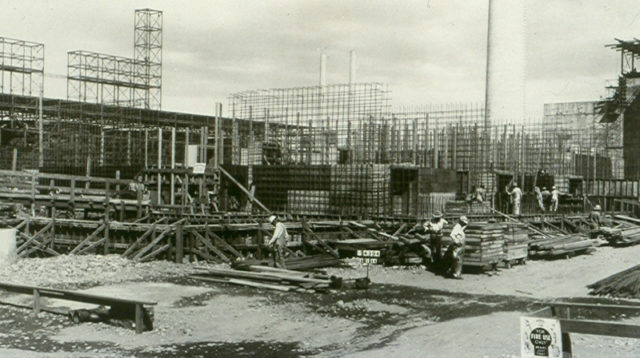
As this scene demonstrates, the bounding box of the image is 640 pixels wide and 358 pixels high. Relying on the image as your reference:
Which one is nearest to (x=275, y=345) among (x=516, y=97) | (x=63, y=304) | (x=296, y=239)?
(x=63, y=304)

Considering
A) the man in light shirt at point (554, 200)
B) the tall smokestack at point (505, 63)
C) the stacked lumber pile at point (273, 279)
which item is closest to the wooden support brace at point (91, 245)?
the stacked lumber pile at point (273, 279)

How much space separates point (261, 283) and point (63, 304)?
440cm

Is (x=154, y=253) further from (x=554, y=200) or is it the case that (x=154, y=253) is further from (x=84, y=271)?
(x=554, y=200)

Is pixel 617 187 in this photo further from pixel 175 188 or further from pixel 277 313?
pixel 277 313

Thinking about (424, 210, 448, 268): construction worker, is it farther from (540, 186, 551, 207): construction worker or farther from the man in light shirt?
(540, 186, 551, 207): construction worker

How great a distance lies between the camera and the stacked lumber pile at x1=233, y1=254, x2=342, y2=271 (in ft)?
58.5

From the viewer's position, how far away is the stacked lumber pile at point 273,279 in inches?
615

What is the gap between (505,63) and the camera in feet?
131

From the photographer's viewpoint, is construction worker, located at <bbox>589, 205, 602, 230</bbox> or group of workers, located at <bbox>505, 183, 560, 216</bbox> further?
construction worker, located at <bbox>589, 205, 602, 230</bbox>

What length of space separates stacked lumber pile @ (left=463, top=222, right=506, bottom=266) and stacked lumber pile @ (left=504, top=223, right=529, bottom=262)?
941 millimetres

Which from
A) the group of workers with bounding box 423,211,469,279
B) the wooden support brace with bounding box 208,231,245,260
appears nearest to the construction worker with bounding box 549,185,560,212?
the group of workers with bounding box 423,211,469,279

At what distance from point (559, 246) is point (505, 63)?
18.9 meters

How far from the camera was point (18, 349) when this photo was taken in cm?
1035

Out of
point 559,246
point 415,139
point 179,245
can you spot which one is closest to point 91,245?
point 179,245
